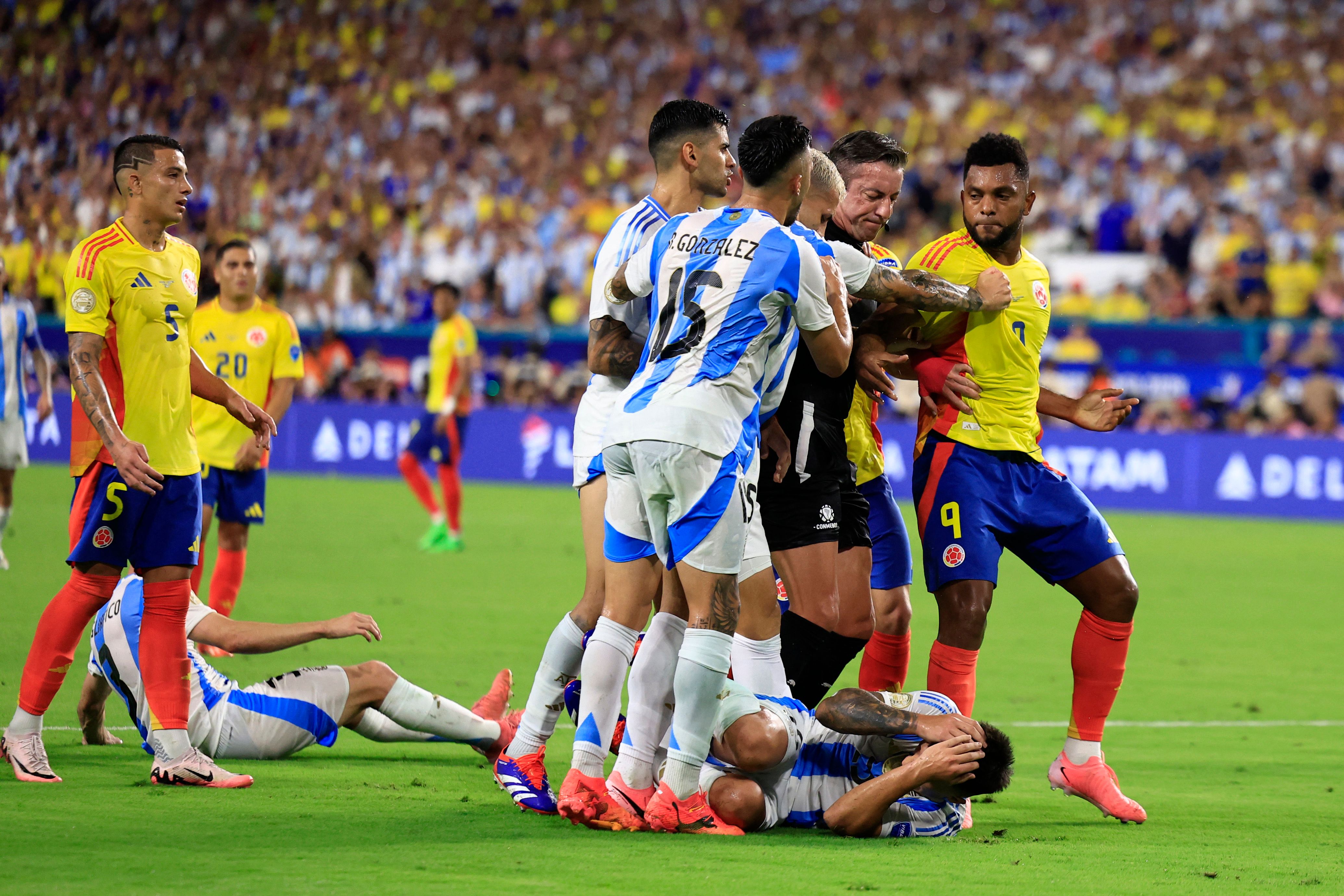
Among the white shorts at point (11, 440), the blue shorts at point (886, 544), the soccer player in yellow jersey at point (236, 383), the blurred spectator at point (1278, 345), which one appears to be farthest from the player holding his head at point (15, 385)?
the blurred spectator at point (1278, 345)

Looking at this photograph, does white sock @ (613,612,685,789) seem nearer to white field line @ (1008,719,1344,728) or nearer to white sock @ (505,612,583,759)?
white sock @ (505,612,583,759)

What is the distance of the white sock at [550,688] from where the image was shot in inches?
218

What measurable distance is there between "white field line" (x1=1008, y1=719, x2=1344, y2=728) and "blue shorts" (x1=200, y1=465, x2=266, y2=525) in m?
4.50

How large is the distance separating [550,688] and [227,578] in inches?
162

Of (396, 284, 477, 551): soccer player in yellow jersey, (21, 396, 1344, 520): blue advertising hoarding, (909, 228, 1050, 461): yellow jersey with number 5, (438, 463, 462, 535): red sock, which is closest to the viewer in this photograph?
(909, 228, 1050, 461): yellow jersey with number 5

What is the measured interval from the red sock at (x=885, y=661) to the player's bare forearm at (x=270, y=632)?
201cm

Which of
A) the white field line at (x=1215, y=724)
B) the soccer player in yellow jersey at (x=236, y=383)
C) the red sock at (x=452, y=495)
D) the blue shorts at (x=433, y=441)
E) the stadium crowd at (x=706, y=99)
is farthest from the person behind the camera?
the stadium crowd at (x=706, y=99)

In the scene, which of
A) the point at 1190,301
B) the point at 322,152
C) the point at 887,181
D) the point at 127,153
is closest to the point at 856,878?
the point at 887,181

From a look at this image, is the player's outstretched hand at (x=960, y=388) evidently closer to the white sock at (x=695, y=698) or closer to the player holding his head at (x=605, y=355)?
the player holding his head at (x=605, y=355)

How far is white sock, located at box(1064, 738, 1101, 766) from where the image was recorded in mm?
5816

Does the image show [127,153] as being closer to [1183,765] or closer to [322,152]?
[1183,765]

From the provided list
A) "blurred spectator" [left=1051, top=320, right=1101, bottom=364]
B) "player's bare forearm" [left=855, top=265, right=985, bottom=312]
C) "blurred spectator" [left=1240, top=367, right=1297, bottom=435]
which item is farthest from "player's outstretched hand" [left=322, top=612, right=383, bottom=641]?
"blurred spectator" [left=1051, top=320, right=1101, bottom=364]

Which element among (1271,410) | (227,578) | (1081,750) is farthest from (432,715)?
(1271,410)

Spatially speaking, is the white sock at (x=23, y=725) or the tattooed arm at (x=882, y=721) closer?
the tattooed arm at (x=882, y=721)
